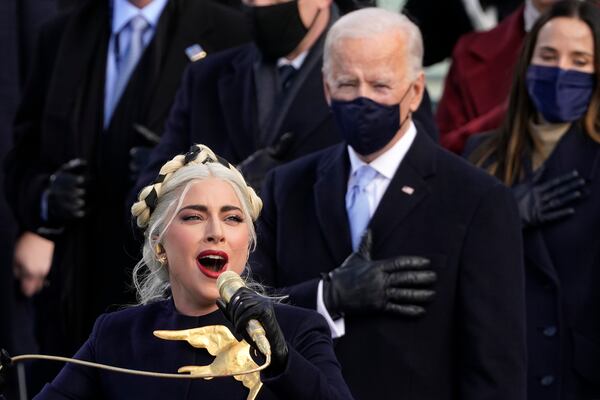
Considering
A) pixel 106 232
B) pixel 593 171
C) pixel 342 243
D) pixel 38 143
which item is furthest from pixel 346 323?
pixel 38 143

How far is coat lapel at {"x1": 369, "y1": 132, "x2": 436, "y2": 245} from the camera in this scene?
5832 millimetres

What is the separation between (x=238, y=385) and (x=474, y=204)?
1631 mm

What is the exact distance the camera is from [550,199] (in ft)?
21.5

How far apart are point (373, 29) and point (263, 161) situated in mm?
802

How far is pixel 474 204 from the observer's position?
5.73 metres

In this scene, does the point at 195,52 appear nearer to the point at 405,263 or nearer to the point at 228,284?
the point at 405,263

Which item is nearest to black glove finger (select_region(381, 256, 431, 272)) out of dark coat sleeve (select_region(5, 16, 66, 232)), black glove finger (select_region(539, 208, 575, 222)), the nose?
black glove finger (select_region(539, 208, 575, 222))

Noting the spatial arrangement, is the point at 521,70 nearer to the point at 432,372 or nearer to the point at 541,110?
the point at 541,110

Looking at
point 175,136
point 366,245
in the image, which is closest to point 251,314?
point 366,245

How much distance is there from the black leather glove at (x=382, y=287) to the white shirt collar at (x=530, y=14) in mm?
2189

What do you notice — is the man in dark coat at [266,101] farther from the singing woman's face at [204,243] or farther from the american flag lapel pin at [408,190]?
the singing woman's face at [204,243]

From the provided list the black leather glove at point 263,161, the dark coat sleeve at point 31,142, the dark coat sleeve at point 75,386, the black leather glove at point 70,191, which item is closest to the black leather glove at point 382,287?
the black leather glove at point 263,161

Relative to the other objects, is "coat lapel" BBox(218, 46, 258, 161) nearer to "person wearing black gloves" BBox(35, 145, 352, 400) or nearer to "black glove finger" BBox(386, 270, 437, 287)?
"black glove finger" BBox(386, 270, 437, 287)

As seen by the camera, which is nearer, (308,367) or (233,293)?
(233,293)
